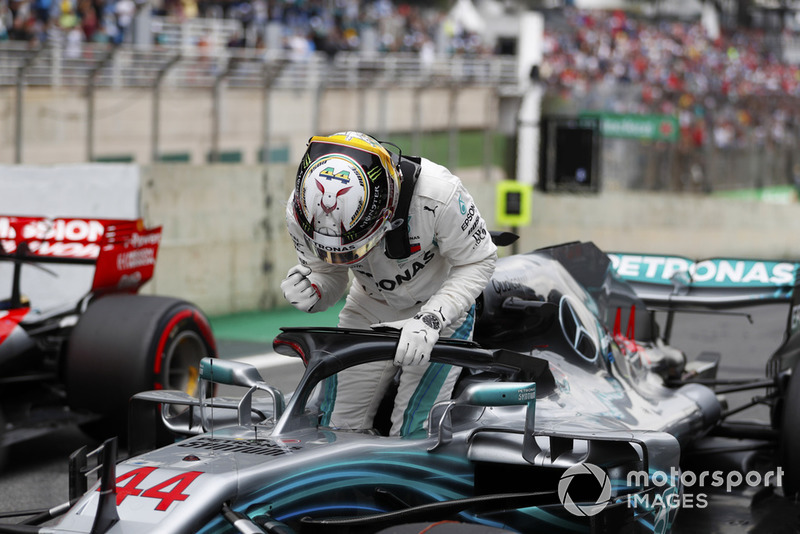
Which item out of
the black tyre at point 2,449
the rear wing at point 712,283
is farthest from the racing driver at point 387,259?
the black tyre at point 2,449

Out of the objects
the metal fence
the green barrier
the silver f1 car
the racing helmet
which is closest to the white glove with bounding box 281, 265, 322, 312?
the silver f1 car

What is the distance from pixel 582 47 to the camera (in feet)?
117

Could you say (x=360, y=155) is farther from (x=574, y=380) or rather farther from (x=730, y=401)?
(x=730, y=401)

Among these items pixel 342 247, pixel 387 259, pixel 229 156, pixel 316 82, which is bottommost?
pixel 229 156

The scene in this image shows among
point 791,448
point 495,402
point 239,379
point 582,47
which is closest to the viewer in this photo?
point 495,402

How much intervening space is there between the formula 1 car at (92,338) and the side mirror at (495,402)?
8.24 feet

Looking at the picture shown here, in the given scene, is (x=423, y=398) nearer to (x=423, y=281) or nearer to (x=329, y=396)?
(x=329, y=396)

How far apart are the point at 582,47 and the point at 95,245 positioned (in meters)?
30.4

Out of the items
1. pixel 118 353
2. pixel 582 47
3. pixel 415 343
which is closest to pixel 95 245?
pixel 118 353

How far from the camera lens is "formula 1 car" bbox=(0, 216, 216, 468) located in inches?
246

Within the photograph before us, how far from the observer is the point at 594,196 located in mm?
18047

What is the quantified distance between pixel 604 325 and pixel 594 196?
40.3 ft

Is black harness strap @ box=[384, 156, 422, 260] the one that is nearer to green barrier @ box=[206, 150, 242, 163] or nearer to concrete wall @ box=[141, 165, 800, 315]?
concrete wall @ box=[141, 165, 800, 315]

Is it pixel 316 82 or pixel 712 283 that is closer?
pixel 712 283
